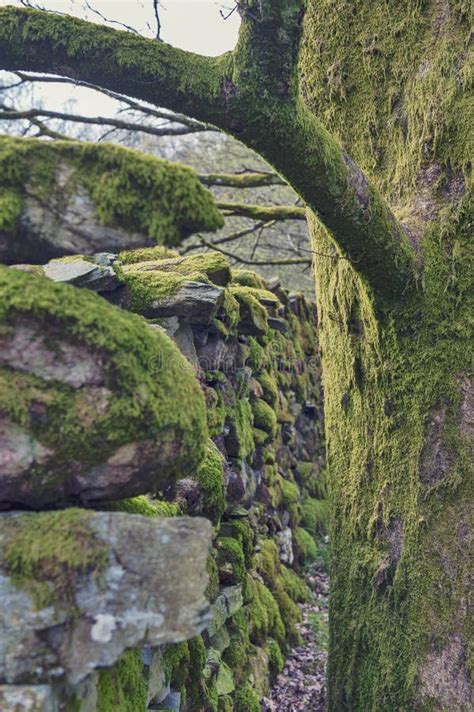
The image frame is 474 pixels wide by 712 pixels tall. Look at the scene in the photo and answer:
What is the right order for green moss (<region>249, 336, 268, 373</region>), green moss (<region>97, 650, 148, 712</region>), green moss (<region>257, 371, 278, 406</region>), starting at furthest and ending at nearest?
green moss (<region>257, 371, 278, 406</region>) < green moss (<region>249, 336, 268, 373</region>) < green moss (<region>97, 650, 148, 712</region>)

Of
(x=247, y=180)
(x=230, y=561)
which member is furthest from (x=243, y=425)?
(x=247, y=180)

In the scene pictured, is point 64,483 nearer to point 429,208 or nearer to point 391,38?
point 429,208

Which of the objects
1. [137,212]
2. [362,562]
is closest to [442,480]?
[362,562]

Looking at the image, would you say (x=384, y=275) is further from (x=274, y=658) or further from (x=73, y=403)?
(x=274, y=658)

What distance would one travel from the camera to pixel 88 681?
70.8 inches

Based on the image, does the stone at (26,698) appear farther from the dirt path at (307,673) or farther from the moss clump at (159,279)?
the dirt path at (307,673)

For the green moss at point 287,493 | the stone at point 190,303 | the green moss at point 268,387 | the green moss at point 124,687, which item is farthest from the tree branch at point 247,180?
the green moss at point 124,687

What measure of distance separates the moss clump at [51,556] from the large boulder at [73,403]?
0.14 metres

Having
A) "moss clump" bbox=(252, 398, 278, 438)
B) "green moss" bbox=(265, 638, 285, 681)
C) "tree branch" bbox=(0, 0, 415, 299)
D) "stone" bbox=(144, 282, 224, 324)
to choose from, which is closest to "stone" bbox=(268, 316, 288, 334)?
"moss clump" bbox=(252, 398, 278, 438)

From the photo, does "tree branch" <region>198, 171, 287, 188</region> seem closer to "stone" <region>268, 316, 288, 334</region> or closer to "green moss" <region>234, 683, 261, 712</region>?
"stone" <region>268, 316, 288, 334</region>

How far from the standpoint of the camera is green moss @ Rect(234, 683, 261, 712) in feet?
12.7

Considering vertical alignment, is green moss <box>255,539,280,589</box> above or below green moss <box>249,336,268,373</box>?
below

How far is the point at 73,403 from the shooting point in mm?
1800

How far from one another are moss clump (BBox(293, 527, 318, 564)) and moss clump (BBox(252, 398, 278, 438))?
1679mm
